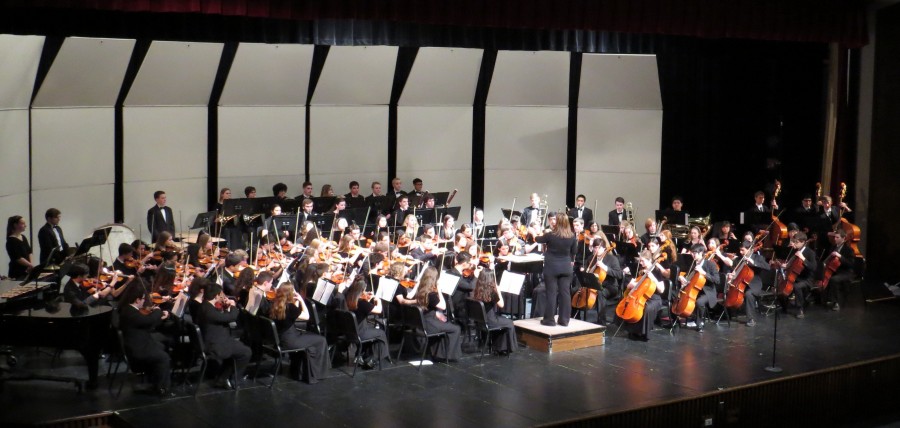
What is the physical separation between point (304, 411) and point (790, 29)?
9.32 m

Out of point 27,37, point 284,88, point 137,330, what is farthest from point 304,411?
point 284,88

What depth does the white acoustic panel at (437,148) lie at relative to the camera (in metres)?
17.9

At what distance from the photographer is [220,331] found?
9383 millimetres

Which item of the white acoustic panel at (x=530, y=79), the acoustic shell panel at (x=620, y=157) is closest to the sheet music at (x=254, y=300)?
the white acoustic panel at (x=530, y=79)

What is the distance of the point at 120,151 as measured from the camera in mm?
15047

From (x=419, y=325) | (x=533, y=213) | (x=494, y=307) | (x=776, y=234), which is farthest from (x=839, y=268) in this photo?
(x=419, y=325)

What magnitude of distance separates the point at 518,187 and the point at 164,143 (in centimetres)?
655

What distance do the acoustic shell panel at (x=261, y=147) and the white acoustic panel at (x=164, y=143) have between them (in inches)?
14.7

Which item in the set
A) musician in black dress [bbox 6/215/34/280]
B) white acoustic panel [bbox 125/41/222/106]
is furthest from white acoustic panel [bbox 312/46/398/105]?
musician in black dress [bbox 6/215/34/280]

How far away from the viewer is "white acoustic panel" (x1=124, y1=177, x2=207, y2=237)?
1514 cm

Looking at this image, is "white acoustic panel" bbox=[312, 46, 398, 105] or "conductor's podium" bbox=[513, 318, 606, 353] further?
"white acoustic panel" bbox=[312, 46, 398, 105]

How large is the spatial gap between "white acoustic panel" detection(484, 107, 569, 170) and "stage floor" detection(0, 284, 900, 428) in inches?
265

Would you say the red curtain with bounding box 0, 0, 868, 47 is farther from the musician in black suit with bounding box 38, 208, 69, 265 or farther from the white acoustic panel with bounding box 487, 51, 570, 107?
the white acoustic panel with bounding box 487, 51, 570, 107

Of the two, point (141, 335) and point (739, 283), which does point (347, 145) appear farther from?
point (141, 335)
